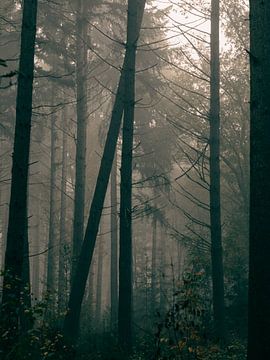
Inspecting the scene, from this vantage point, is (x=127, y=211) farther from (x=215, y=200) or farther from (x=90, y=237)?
(x=215, y=200)

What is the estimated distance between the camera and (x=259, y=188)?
6203mm

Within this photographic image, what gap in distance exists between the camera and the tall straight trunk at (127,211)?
1136cm

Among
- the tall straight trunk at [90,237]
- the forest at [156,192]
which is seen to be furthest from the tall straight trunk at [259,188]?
the tall straight trunk at [90,237]

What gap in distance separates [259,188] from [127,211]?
5.79m

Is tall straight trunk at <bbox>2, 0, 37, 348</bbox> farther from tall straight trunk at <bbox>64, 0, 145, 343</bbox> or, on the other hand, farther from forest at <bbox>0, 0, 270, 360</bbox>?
tall straight trunk at <bbox>64, 0, 145, 343</bbox>

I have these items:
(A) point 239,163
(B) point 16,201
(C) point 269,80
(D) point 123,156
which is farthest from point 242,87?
(C) point 269,80

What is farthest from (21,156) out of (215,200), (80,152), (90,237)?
(80,152)

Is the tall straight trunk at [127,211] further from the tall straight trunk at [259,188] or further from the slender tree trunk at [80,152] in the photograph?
the slender tree trunk at [80,152]

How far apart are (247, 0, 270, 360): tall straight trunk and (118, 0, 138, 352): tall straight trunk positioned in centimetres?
550

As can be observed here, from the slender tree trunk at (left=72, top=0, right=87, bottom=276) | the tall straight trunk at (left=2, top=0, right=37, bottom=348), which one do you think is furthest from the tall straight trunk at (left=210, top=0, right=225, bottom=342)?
the slender tree trunk at (left=72, top=0, right=87, bottom=276)

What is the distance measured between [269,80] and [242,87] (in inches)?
665

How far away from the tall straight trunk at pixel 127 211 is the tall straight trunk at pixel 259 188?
550 cm

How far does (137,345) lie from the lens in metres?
11.9

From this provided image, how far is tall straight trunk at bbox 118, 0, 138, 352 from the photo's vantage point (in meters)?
11.4
